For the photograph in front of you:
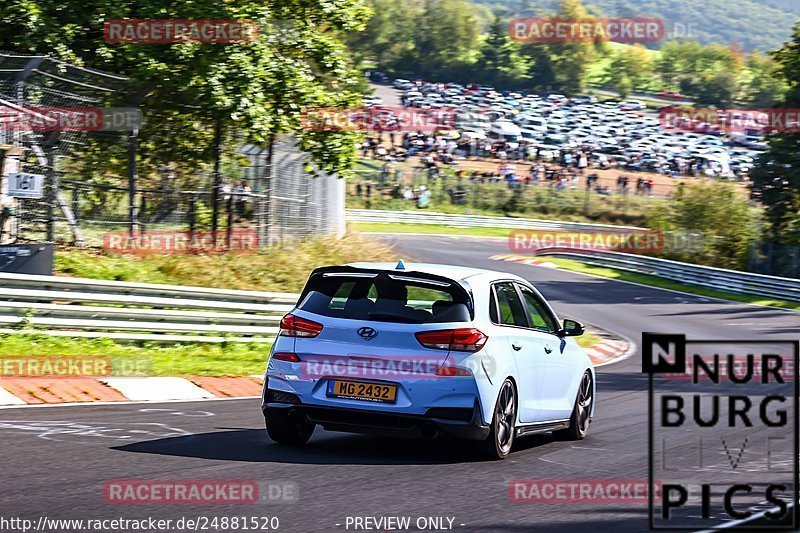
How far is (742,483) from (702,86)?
155 metres

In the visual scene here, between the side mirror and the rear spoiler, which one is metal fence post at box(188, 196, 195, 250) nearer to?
the side mirror

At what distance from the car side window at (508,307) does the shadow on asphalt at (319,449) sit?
1.01 meters

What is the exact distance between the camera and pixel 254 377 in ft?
47.9

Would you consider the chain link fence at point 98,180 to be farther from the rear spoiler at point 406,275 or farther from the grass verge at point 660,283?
the grass verge at point 660,283

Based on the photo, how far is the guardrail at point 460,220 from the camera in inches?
2288

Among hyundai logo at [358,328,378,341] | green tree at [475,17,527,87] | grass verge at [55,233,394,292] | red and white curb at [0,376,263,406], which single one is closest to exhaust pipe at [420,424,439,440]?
hyundai logo at [358,328,378,341]

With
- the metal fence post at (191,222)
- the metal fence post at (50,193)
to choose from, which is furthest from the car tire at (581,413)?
the metal fence post at (191,222)

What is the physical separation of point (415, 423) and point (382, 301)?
3.22 ft

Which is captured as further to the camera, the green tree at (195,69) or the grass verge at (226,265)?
the green tree at (195,69)

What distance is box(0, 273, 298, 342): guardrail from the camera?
45.3 ft

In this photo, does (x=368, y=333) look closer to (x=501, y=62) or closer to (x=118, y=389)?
(x=118, y=389)

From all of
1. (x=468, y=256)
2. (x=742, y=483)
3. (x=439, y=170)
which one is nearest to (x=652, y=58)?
(x=439, y=170)

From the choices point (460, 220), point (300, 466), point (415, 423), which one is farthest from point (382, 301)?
point (460, 220)

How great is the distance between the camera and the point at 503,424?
8.80 meters
